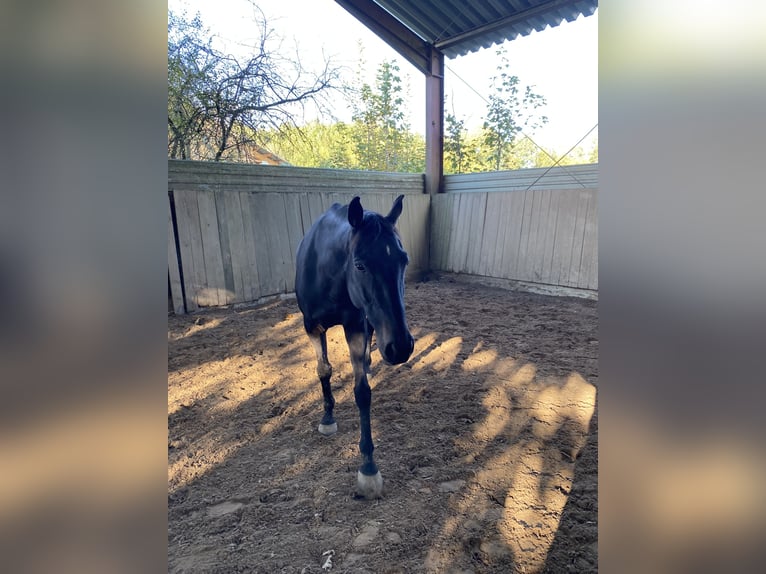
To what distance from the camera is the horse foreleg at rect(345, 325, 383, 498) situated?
85.3 inches

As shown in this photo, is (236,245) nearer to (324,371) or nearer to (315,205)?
(315,205)

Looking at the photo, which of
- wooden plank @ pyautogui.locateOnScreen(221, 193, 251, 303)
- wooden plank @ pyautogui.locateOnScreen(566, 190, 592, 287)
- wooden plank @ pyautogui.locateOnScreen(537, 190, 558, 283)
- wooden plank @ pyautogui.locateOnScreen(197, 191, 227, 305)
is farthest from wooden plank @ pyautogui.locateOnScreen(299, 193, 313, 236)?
wooden plank @ pyautogui.locateOnScreen(566, 190, 592, 287)

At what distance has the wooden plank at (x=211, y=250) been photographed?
568 centimetres

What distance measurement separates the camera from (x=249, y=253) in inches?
241

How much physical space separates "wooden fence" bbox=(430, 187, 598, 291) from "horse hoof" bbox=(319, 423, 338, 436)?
5125 millimetres

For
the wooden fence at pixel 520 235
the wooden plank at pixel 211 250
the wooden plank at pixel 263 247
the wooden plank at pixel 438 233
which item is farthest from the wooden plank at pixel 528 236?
the wooden plank at pixel 211 250

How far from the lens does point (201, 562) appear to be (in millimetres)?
1725
